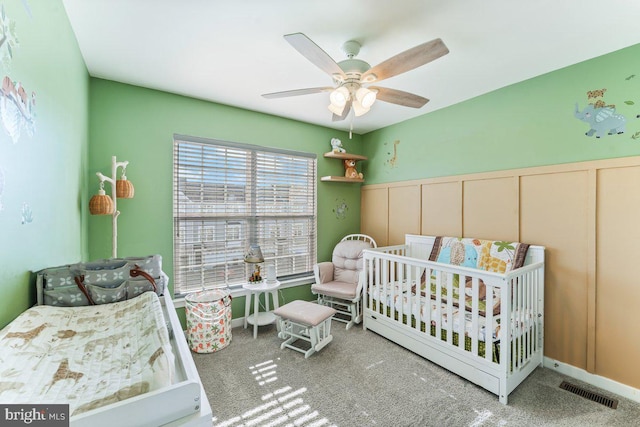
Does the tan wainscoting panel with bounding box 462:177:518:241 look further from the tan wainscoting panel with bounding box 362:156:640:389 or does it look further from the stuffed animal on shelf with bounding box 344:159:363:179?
the stuffed animal on shelf with bounding box 344:159:363:179

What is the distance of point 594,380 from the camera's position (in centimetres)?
209

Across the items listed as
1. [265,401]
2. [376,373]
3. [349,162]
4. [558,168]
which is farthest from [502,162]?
[265,401]

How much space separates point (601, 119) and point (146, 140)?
12.6ft

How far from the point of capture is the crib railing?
193cm

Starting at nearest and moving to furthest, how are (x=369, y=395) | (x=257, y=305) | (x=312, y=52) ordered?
(x=312, y=52)
(x=369, y=395)
(x=257, y=305)

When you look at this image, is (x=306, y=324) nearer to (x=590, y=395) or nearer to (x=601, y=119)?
(x=590, y=395)

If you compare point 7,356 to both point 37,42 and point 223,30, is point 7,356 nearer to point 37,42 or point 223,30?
point 37,42

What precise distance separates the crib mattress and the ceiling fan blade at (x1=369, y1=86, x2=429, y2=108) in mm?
1588

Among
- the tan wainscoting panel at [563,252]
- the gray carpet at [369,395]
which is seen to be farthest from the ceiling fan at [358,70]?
the gray carpet at [369,395]

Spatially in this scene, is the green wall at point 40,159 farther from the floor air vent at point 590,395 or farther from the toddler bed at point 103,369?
the floor air vent at point 590,395

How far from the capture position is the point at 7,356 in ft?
2.56

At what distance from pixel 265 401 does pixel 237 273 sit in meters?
1.54

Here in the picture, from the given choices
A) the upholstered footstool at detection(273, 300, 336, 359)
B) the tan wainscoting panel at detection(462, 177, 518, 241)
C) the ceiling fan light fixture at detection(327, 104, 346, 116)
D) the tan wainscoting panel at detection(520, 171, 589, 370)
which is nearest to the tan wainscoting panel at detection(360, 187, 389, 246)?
the tan wainscoting panel at detection(462, 177, 518, 241)

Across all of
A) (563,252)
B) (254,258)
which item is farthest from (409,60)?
(254,258)
